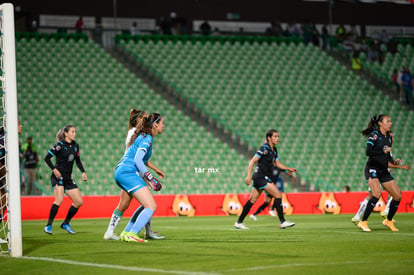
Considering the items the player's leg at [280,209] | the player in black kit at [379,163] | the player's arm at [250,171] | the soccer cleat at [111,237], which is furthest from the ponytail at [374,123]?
the soccer cleat at [111,237]

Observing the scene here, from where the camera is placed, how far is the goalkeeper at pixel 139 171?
1202 cm

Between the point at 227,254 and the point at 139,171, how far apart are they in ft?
8.16

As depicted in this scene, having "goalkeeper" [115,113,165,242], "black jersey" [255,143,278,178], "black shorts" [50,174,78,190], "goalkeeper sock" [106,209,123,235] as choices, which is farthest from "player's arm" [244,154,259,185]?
"goalkeeper" [115,113,165,242]

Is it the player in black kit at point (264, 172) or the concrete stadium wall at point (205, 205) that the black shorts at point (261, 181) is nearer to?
the player in black kit at point (264, 172)

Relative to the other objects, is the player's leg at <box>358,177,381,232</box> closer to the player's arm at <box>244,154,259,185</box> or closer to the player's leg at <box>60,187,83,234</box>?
the player's arm at <box>244,154,259,185</box>

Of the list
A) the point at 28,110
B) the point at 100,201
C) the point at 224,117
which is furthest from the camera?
the point at 224,117

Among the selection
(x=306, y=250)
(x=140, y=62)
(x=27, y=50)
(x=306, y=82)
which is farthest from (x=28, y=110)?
(x=306, y=250)

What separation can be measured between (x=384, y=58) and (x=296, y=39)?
190 inches

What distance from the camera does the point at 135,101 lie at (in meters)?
33.2

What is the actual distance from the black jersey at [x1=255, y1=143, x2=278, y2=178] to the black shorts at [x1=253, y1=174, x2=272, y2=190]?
89 millimetres

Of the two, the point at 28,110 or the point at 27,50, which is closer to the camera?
the point at 28,110

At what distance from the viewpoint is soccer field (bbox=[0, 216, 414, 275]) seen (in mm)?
8836

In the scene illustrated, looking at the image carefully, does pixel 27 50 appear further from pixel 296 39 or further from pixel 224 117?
pixel 296 39

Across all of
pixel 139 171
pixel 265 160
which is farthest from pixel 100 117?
pixel 139 171
